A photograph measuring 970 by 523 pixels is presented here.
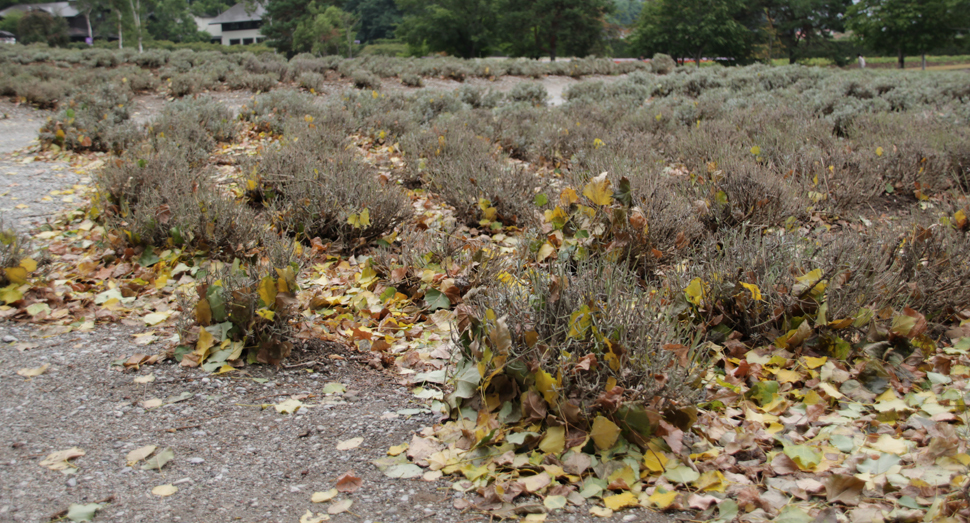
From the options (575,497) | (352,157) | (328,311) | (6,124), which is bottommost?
(575,497)

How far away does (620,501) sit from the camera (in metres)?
1.81

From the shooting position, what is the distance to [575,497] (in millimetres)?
1873

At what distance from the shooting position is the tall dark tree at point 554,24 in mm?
39312

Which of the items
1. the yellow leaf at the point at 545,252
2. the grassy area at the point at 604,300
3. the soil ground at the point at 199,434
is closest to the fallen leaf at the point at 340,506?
the soil ground at the point at 199,434

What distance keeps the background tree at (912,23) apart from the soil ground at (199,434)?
42.4 metres

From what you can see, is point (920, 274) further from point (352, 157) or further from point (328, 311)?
point (352, 157)

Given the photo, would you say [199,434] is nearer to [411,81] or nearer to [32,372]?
[32,372]

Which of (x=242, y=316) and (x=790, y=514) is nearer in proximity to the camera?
(x=790, y=514)

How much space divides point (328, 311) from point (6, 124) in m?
10.3

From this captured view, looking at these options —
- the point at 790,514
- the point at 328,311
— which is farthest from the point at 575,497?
the point at 328,311

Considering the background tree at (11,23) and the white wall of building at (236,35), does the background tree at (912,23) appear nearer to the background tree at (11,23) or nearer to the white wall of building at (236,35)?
the background tree at (11,23)

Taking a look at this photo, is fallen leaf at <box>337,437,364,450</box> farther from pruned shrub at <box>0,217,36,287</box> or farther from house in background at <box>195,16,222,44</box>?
house in background at <box>195,16,222,44</box>

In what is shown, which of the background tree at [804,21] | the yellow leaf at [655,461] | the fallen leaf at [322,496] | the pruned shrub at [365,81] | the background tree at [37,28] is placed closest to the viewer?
the fallen leaf at [322,496]

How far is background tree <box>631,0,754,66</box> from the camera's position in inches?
1563
